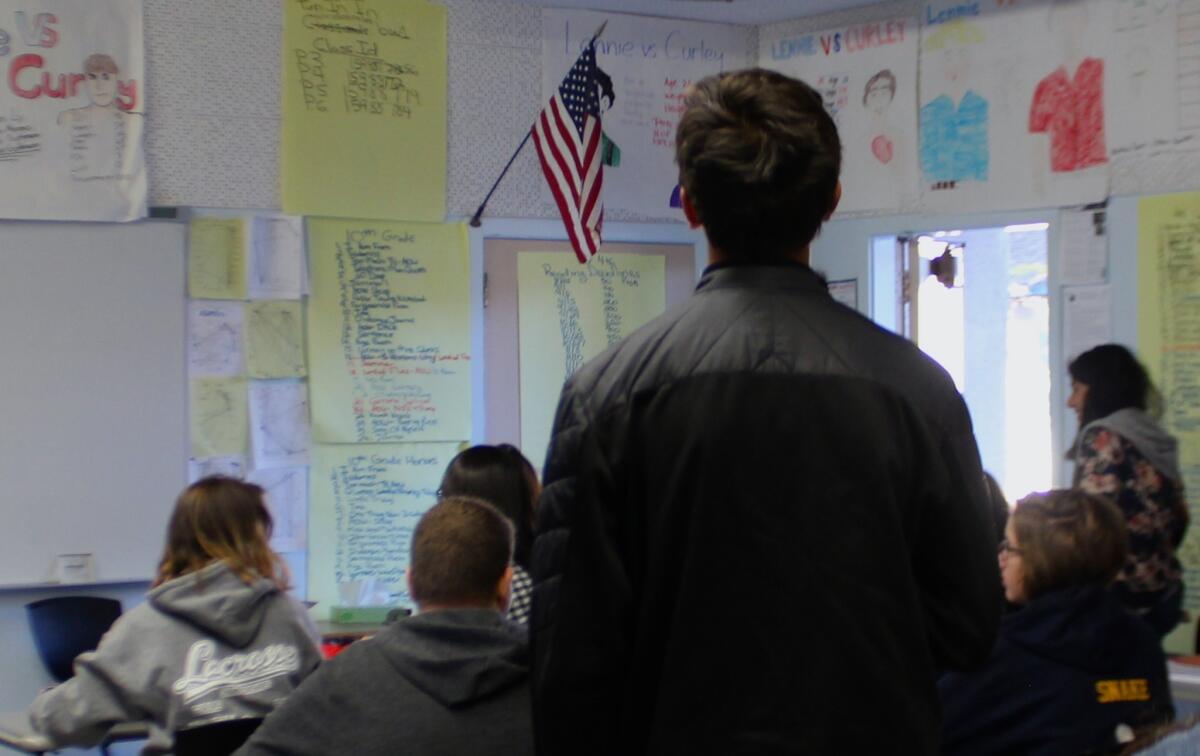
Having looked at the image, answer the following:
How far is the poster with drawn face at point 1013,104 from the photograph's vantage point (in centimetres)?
407

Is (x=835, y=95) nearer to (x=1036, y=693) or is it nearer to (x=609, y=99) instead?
(x=609, y=99)

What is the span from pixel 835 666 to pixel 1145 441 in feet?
9.11

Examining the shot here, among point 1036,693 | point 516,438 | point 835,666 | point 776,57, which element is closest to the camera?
point 835,666

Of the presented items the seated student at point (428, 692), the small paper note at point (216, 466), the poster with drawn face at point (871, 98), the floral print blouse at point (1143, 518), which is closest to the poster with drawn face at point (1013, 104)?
the poster with drawn face at point (871, 98)

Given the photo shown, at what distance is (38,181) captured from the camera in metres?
3.76

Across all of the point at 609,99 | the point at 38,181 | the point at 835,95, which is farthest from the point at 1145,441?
the point at 38,181

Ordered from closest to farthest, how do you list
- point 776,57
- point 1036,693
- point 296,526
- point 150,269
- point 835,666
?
1. point 835,666
2. point 1036,693
3. point 150,269
4. point 296,526
5. point 776,57

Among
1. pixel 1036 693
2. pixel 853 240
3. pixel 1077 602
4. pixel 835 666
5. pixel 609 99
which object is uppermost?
pixel 609 99

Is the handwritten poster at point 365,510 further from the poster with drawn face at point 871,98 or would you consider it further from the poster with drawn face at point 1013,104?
the poster with drawn face at point 1013,104

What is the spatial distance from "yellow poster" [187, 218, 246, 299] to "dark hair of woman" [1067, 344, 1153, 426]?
8.16ft

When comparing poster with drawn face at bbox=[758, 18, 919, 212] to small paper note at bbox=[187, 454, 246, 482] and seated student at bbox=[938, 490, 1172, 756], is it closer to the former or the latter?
small paper note at bbox=[187, 454, 246, 482]

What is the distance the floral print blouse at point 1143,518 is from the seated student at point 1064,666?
4.36ft

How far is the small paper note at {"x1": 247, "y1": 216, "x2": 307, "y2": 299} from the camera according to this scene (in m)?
4.07

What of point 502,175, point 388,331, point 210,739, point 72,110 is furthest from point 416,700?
point 502,175
